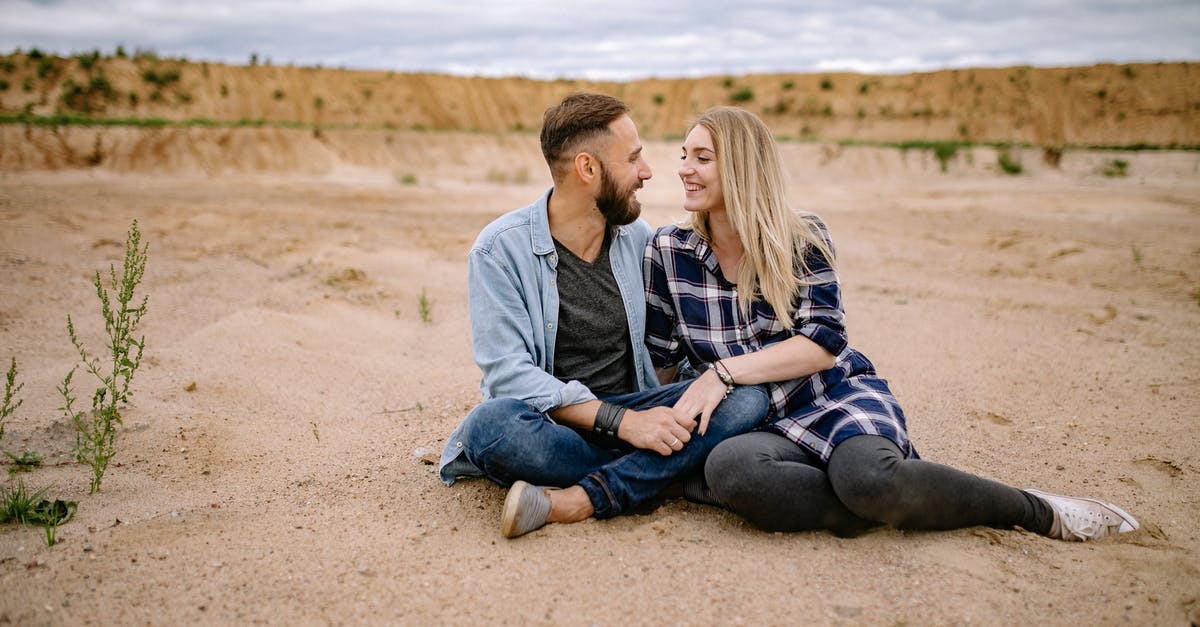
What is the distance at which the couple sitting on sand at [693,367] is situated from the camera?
2.52 m

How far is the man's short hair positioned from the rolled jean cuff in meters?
1.19

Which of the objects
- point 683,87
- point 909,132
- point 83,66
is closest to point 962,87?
point 909,132

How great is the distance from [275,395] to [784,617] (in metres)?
3.00

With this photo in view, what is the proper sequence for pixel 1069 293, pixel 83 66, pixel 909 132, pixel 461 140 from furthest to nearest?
1. pixel 909 132
2. pixel 83 66
3. pixel 461 140
4. pixel 1069 293

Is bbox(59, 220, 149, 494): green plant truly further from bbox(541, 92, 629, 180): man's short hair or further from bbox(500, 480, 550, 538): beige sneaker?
bbox(541, 92, 629, 180): man's short hair

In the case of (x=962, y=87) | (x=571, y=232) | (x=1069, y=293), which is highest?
(x=962, y=87)

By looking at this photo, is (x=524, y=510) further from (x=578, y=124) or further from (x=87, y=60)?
(x=87, y=60)

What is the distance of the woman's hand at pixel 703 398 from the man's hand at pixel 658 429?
32 millimetres

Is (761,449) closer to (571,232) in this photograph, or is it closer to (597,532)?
(597,532)

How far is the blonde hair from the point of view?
275cm

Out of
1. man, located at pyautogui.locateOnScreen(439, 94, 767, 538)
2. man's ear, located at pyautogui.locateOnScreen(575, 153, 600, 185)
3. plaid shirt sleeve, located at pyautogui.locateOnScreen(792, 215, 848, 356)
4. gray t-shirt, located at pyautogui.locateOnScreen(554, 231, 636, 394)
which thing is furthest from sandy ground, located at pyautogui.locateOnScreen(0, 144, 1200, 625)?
man's ear, located at pyautogui.locateOnScreen(575, 153, 600, 185)

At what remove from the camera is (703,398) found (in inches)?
106

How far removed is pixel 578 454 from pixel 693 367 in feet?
2.45

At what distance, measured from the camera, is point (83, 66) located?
22094 mm
